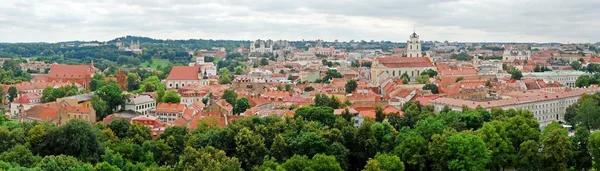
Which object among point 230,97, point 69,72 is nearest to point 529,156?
point 230,97

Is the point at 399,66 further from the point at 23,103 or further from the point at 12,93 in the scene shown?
the point at 23,103

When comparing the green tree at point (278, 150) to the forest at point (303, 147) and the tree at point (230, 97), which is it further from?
the tree at point (230, 97)

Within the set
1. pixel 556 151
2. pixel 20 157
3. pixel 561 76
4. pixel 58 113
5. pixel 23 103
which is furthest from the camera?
pixel 561 76

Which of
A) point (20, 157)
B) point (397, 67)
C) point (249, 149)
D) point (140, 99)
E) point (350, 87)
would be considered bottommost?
point (20, 157)

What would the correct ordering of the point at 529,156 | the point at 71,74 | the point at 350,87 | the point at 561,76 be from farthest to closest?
the point at 561,76
the point at 71,74
the point at 350,87
the point at 529,156

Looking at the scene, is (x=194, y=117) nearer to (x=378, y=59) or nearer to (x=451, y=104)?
(x=451, y=104)

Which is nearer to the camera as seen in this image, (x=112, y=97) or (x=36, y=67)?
(x=112, y=97)
